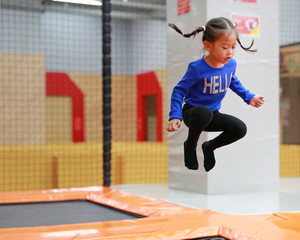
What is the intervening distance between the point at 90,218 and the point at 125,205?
1.02 ft

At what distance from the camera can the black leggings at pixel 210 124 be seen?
0.94 metres

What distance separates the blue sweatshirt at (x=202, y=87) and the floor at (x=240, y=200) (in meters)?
1.51

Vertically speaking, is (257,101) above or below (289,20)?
below

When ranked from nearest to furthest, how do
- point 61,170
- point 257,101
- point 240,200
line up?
1. point 257,101
2. point 240,200
3. point 61,170

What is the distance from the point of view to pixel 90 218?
2445mm

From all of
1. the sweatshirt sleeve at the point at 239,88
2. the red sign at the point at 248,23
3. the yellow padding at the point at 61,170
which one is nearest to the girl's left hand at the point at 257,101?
the sweatshirt sleeve at the point at 239,88

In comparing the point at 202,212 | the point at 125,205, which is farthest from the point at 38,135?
the point at 202,212

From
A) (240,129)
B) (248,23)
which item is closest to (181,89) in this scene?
(240,129)

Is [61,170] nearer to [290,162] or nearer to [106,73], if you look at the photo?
[106,73]

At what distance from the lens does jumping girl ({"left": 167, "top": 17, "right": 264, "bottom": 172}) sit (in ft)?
3.05

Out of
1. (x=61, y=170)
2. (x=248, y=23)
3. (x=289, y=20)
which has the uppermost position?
(x=289, y=20)

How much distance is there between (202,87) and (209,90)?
2 cm

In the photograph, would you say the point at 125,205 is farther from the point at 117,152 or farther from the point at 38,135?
the point at 38,135

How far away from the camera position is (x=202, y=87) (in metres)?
0.98
